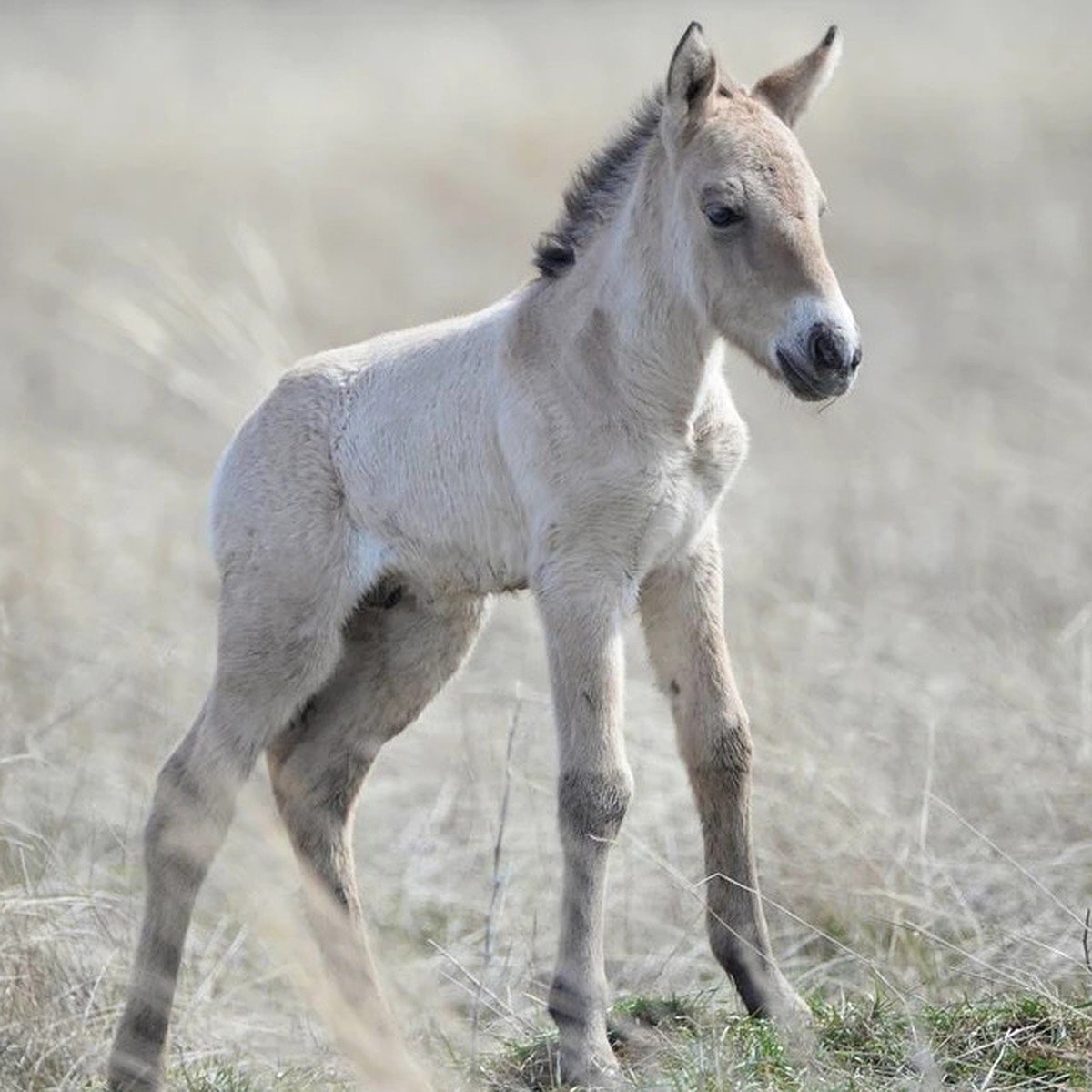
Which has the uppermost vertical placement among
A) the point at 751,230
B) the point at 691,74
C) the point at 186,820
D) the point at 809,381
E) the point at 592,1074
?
the point at 691,74

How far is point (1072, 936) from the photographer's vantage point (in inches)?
222

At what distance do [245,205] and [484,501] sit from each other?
11178mm

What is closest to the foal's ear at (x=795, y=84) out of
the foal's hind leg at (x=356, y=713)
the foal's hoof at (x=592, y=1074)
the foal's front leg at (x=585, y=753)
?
the foal's front leg at (x=585, y=753)

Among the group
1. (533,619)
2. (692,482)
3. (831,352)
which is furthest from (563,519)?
(533,619)

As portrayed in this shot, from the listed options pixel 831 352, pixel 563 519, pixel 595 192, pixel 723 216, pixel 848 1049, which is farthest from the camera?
pixel 595 192

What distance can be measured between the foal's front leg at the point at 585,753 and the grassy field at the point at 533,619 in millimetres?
243

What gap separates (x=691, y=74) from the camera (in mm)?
5012

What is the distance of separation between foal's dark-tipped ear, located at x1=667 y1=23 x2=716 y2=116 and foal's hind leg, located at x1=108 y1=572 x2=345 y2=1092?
149 cm

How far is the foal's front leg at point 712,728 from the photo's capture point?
5199 millimetres

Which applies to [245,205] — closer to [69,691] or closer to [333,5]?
[69,691]

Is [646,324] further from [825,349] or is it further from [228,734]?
[228,734]

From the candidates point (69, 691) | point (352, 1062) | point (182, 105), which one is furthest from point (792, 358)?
point (182, 105)

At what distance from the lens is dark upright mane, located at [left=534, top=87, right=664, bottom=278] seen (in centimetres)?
537

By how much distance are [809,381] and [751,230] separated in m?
0.38
